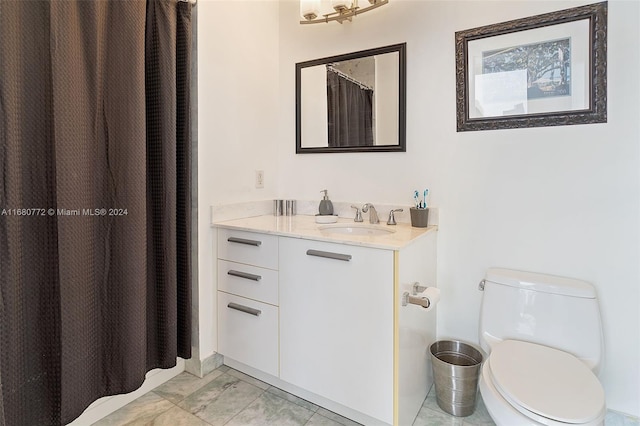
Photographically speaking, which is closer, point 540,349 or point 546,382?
point 546,382

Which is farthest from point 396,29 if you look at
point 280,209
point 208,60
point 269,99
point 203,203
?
point 203,203

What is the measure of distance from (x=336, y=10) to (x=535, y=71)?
3.50ft

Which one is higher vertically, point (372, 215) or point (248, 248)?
point (372, 215)

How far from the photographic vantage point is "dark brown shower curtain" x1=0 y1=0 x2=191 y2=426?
1.14m

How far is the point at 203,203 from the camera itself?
1840 mm

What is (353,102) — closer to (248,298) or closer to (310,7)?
(310,7)

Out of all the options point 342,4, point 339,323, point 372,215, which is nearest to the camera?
point 339,323

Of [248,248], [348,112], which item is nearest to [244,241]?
[248,248]

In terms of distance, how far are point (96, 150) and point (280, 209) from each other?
115 cm

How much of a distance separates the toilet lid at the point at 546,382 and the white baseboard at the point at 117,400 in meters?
1.57

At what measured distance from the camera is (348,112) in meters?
2.10

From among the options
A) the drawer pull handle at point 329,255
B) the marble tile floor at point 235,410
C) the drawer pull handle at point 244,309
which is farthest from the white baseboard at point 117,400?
the drawer pull handle at point 329,255

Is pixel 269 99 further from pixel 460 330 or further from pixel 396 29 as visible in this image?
pixel 460 330

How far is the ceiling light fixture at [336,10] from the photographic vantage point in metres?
1.83
